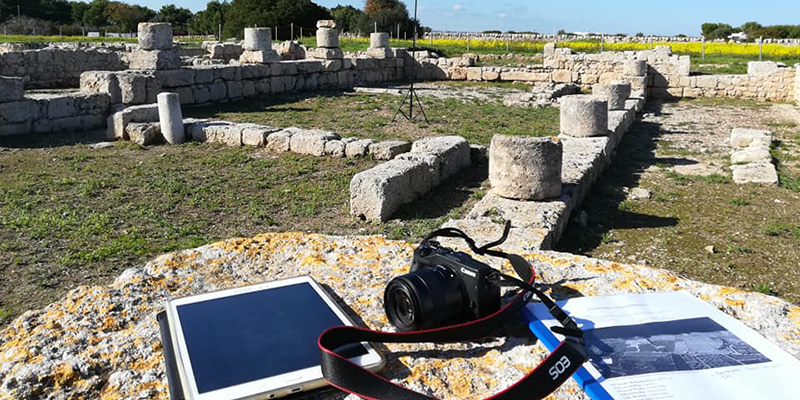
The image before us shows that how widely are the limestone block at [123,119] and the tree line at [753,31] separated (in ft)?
166

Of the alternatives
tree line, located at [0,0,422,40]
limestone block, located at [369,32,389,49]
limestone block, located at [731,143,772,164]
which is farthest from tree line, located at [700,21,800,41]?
limestone block, located at [731,143,772,164]

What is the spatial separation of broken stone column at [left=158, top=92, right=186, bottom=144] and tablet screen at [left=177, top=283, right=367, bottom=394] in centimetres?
1053

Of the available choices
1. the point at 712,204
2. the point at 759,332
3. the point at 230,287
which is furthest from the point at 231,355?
the point at 712,204

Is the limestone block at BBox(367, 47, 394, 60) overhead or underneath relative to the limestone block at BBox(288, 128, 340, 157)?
overhead

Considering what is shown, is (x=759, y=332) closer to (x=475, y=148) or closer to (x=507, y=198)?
(x=507, y=198)

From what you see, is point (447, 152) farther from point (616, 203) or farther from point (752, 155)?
point (752, 155)

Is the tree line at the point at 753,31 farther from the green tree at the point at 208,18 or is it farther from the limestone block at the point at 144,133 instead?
the limestone block at the point at 144,133

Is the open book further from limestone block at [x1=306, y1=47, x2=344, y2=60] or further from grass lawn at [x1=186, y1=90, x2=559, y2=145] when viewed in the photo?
limestone block at [x1=306, y1=47, x2=344, y2=60]

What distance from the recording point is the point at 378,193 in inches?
286

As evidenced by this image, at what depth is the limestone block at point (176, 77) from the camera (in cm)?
1545

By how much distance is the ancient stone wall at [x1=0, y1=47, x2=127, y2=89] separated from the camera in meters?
18.4

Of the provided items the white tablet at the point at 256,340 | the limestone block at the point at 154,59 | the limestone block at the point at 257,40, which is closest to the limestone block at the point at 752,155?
the white tablet at the point at 256,340

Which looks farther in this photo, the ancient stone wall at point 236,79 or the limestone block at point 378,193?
the ancient stone wall at point 236,79

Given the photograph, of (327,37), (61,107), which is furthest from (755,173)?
(327,37)
